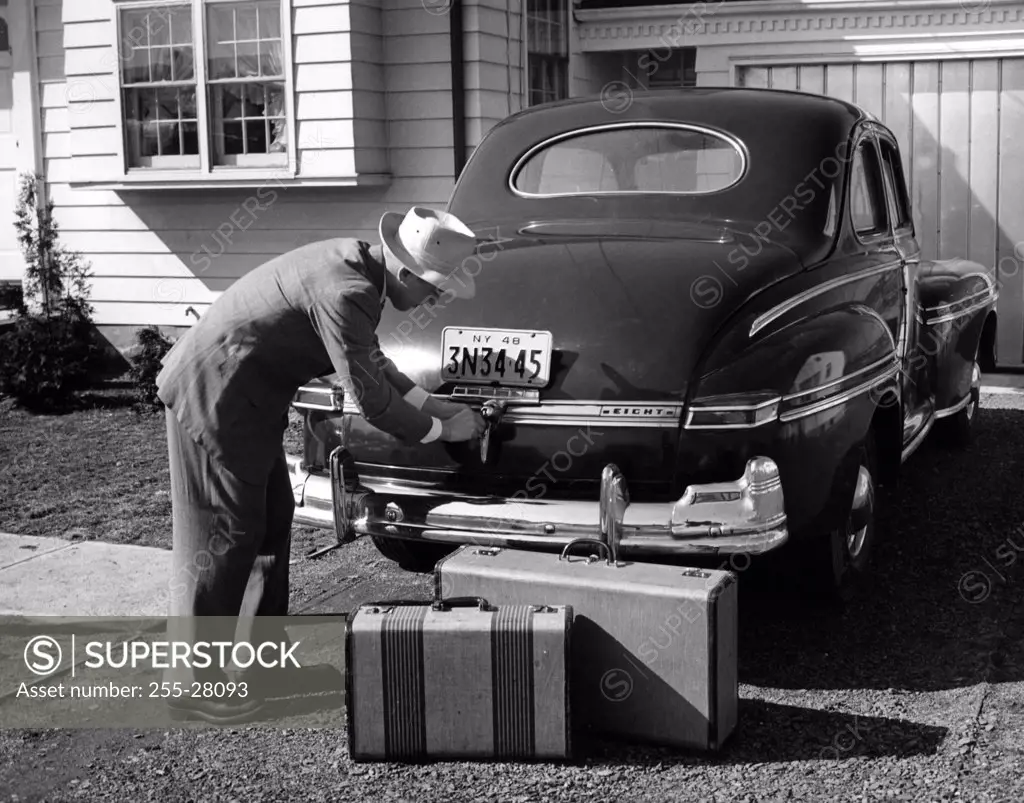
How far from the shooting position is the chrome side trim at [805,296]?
15.8ft

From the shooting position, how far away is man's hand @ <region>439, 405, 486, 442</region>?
467 centimetres

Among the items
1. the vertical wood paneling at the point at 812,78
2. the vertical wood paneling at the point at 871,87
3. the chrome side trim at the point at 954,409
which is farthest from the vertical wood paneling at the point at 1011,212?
the chrome side trim at the point at 954,409

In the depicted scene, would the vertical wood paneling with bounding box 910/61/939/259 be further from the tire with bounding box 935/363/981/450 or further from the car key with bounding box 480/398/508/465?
Answer: the car key with bounding box 480/398/508/465

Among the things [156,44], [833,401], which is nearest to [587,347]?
[833,401]

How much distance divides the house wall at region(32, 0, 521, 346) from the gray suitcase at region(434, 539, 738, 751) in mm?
6741

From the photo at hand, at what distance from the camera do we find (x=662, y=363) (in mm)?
4648

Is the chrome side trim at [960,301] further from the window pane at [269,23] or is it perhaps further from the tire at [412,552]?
the window pane at [269,23]

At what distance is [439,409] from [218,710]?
1226 mm

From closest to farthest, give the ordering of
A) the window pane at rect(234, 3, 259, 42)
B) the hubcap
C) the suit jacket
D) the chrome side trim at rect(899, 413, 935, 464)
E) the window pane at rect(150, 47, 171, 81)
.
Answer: the suit jacket < the hubcap < the chrome side trim at rect(899, 413, 935, 464) < the window pane at rect(234, 3, 259, 42) < the window pane at rect(150, 47, 171, 81)

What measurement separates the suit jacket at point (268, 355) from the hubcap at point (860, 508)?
6.21 ft

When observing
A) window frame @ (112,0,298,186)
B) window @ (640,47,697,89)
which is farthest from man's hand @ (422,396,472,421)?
window @ (640,47,697,89)

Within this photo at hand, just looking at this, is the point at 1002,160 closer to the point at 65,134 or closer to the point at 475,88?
the point at 475,88

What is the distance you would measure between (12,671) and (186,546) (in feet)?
3.23

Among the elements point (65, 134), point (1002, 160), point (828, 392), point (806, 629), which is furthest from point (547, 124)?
point (65, 134)
